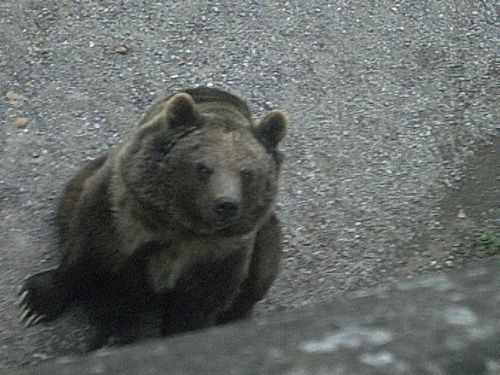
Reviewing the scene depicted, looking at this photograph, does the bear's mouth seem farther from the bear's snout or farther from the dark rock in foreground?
the dark rock in foreground

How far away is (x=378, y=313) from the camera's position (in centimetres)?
82

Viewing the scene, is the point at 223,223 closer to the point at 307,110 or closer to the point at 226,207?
the point at 226,207

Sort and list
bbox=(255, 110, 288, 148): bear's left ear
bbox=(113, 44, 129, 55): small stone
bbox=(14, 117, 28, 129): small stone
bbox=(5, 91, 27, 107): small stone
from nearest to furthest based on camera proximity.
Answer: bbox=(255, 110, 288, 148): bear's left ear
bbox=(14, 117, 28, 129): small stone
bbox=(5, 91, 27, 107): small stone
bbox=(113, 44, 129, 55): small stone

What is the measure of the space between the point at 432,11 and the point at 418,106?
1048mm

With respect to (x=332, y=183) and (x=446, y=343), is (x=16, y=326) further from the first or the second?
(x=446, y=343)

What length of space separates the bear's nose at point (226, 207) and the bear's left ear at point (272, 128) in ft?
1.43

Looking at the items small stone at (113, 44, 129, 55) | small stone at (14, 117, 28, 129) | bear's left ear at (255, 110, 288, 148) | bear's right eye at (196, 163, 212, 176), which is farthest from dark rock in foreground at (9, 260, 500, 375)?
small stone at (113, 44, 129, 55)

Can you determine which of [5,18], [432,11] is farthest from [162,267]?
[432,11]

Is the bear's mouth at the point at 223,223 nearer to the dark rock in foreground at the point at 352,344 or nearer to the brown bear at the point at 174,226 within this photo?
the brown bear at the point at 174,226

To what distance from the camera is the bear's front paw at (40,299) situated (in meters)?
3.78

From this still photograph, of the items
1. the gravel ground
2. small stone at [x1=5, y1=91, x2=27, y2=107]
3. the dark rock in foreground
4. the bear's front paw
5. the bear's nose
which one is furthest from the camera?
small stone at [x1=5, y1=91, x2=27, y2=107]

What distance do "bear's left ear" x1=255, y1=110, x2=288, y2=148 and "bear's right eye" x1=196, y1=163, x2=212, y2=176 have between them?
1.13 ft

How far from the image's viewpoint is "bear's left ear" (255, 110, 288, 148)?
3.39m

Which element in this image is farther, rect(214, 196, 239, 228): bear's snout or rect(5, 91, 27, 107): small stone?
rect(5, 91, 27, 107): small stone
